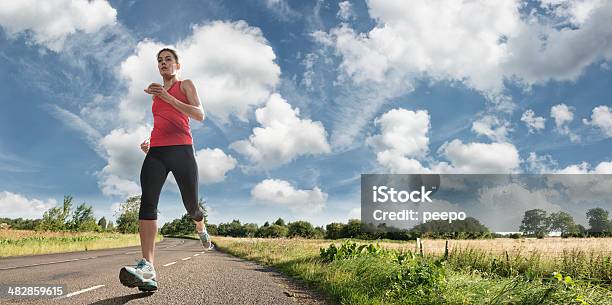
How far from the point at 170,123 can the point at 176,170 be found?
1.16 feet

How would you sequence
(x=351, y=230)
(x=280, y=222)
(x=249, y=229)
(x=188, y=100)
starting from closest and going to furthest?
A: (x=188, y=100), (x=249, y=229), (x=351, y=230), (x=280, y=222)

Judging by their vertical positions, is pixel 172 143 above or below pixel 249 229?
above

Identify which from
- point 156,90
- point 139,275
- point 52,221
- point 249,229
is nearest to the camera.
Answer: point 156,90

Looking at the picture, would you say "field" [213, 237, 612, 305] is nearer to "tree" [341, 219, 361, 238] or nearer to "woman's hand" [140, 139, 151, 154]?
"woman's hand" [140, 139, 151, 154]

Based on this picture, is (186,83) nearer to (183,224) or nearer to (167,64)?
(167,64)

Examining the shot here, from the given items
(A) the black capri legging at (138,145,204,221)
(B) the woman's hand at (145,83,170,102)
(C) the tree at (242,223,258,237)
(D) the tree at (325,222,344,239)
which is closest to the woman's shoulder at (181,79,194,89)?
(B) the woman's hand at (145,83,170,102)

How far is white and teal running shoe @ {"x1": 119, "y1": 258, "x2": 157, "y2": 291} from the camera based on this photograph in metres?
3.79

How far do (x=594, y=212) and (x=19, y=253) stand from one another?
13925 centimetres

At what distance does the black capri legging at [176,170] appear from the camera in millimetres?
3449

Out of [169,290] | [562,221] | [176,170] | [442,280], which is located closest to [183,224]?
[169,290]

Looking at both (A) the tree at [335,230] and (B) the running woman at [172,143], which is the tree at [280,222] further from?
(B) the running woman at [172,143]

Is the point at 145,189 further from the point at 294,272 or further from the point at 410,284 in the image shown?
the point at 294,272

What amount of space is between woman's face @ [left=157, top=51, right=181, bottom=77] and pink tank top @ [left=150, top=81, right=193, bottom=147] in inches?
3.5

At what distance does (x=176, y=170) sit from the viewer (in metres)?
3.45
